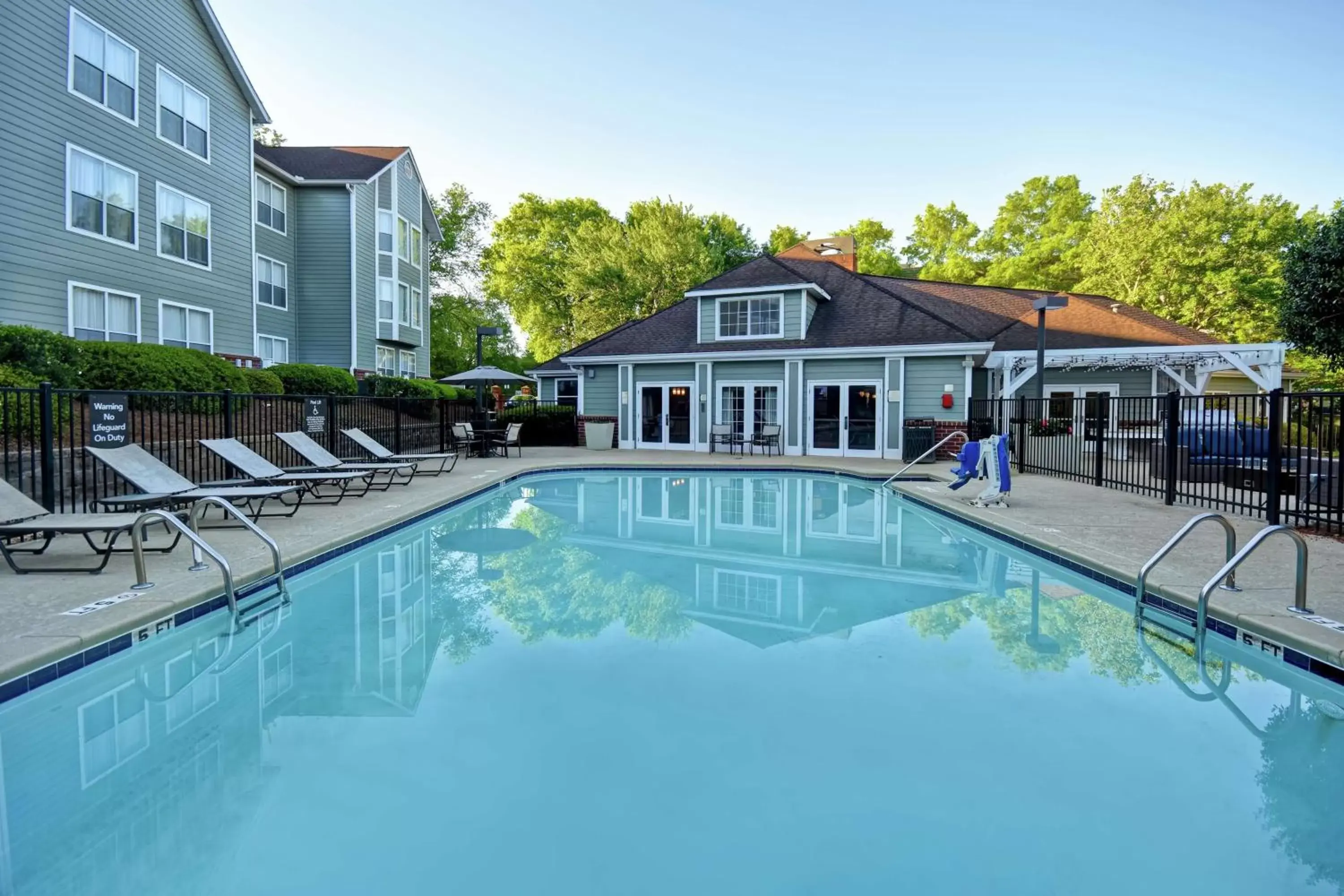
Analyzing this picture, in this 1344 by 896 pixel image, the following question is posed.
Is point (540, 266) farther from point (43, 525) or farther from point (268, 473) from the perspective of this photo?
point (43, 525)

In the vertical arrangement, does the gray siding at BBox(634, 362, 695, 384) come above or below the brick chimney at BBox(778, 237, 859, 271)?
below

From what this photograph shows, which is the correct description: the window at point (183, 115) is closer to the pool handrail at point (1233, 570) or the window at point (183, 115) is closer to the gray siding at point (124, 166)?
the gray siding at point (124, 166)

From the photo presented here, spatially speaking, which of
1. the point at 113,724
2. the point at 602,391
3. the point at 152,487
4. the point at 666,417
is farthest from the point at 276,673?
the point at 602,391

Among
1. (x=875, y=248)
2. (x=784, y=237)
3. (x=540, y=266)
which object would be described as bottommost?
(x=540, y=266)

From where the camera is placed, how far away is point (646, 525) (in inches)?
364

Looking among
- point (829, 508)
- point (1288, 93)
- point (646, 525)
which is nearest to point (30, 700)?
point (646, 525)

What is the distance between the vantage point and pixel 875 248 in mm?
48312

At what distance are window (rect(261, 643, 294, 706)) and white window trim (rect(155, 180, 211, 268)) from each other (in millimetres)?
→ 13768

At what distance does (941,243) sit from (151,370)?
4644 centimetres

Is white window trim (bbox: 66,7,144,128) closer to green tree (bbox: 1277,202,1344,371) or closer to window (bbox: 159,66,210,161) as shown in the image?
window (bbox: 159,66,210,161)

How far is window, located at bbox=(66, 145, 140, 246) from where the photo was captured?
12.4m

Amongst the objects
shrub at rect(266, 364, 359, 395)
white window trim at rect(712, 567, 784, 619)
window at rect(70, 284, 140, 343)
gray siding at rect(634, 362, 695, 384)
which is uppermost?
window at rect(70, 284, 140, 343)

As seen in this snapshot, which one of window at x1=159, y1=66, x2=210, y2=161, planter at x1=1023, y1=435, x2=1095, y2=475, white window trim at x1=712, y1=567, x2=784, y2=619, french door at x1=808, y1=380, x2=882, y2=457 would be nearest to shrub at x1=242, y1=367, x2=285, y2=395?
window at x1=159, y1=66, x2=210, y2=161

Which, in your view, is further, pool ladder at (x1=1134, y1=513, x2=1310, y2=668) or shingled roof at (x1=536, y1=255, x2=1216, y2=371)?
shingled roof at (x1=536, y1=255, x2=1216, y2=371)
